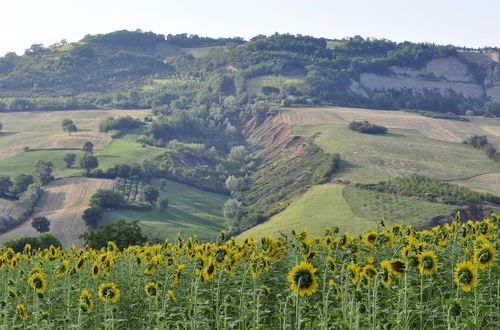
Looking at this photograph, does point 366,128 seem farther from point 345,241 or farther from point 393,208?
point 345,241

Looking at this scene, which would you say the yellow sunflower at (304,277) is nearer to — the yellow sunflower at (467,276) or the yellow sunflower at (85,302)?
the yellow sunflower at (467,276)

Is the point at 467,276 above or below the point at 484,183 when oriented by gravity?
above

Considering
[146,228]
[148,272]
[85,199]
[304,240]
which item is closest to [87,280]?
[148,272]

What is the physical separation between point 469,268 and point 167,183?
154 metres

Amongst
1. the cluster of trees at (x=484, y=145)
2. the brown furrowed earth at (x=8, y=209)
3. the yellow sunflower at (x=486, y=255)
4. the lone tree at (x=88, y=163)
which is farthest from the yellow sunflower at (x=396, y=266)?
the lone tree at (x=88, y=163)

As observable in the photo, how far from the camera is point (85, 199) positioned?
131 metres

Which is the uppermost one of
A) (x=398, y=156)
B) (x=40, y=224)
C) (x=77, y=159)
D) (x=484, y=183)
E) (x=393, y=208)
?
(x=398, y=156)

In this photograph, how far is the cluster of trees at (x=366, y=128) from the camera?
185 metres

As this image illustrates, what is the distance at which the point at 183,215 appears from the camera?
134000 mm

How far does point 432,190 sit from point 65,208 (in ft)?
240

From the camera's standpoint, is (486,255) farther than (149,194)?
No

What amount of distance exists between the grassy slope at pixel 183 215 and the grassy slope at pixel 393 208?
88.6ft

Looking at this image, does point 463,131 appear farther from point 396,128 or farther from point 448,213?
point 448,213

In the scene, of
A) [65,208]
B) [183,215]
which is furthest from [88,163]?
[183,215]
